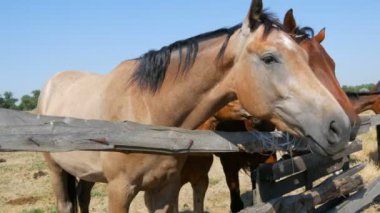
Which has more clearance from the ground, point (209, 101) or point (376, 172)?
point (209, 101)

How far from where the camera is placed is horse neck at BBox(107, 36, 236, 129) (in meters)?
2.81

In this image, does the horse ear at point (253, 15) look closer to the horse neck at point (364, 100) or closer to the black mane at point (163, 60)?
the black mane at point (163, 60)

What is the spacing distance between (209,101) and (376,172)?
5.59m

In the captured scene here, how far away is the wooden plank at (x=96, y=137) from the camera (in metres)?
2.02

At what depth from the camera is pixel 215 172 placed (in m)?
8.95

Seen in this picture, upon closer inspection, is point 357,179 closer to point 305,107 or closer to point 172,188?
point 172,188

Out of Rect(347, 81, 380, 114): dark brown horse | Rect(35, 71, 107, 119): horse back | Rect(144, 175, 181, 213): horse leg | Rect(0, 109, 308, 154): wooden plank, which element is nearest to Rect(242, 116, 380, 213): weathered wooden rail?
Rect(144, 175, 181, 213): horse leg

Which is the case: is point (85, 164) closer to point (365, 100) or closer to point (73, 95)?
point (73, 95)

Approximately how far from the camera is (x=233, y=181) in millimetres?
5203

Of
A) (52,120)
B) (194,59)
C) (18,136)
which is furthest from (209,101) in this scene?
(18,136)

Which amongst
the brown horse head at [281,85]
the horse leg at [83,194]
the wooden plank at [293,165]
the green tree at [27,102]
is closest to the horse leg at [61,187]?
the horse leg at [83,194]

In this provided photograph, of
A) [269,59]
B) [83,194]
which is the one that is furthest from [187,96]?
[83,194]

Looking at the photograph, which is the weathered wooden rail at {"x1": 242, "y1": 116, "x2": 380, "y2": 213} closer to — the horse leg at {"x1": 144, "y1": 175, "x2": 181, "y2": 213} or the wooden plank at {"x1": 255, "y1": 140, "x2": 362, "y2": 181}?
the wooden plank at {"x1": 255, "y1": 140, "x2": 362, "y2": 181}

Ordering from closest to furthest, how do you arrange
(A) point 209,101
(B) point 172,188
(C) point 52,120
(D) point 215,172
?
(C) point 52,120 < (A) point 209,101 < (B) point 172,188 < (D) point 215,172
